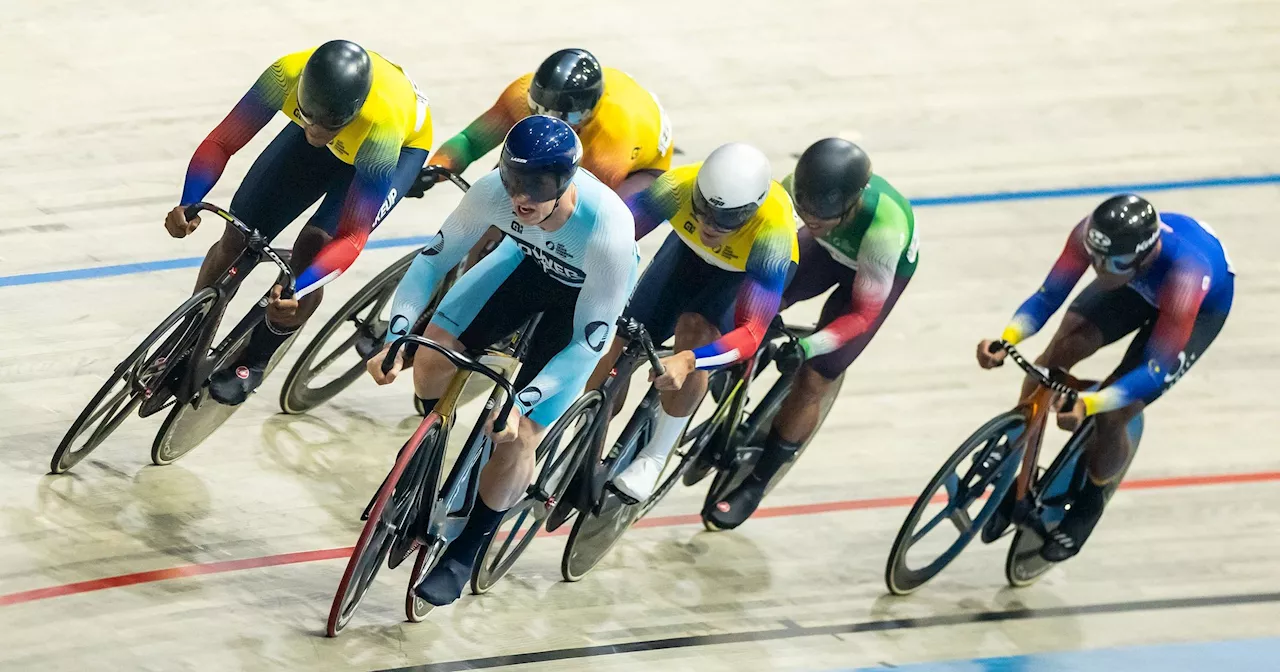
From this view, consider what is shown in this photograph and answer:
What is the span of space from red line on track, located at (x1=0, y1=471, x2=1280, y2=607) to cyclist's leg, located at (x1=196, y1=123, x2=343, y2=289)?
843mm

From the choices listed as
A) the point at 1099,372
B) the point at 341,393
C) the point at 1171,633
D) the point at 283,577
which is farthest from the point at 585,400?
the point at 1099,372

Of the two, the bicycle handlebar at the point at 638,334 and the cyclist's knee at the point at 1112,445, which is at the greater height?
the bicycle handlebar at the point at 638,334

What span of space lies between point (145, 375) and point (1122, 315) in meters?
2.88

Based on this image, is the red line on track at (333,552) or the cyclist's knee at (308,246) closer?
the red line on track at (333,552)

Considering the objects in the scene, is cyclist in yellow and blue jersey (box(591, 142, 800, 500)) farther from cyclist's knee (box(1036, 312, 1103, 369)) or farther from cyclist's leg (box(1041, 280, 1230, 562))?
cyclist's leg (box(1041, 280, 1230, 562))

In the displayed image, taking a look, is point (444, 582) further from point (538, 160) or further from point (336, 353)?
point (336, 353)

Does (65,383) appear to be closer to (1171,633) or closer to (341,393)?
(341,393)

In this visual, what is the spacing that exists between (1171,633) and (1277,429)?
1344 millimetres

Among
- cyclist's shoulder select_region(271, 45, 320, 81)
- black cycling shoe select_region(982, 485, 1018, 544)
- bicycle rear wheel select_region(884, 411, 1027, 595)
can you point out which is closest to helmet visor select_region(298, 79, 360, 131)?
cyclist's shoulder select_region(271, 45, 320, 81)

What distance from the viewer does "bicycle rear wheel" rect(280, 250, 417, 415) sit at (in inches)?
205

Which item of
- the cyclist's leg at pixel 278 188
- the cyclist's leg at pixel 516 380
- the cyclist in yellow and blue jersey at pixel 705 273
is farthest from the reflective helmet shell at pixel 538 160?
the cyclist's leg at pixel 278 188

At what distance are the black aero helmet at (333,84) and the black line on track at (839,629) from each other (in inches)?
59.6

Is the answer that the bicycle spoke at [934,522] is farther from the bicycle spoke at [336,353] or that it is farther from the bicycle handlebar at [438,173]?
the bicycle spoke at [336,353]

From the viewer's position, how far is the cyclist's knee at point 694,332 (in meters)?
4.65
